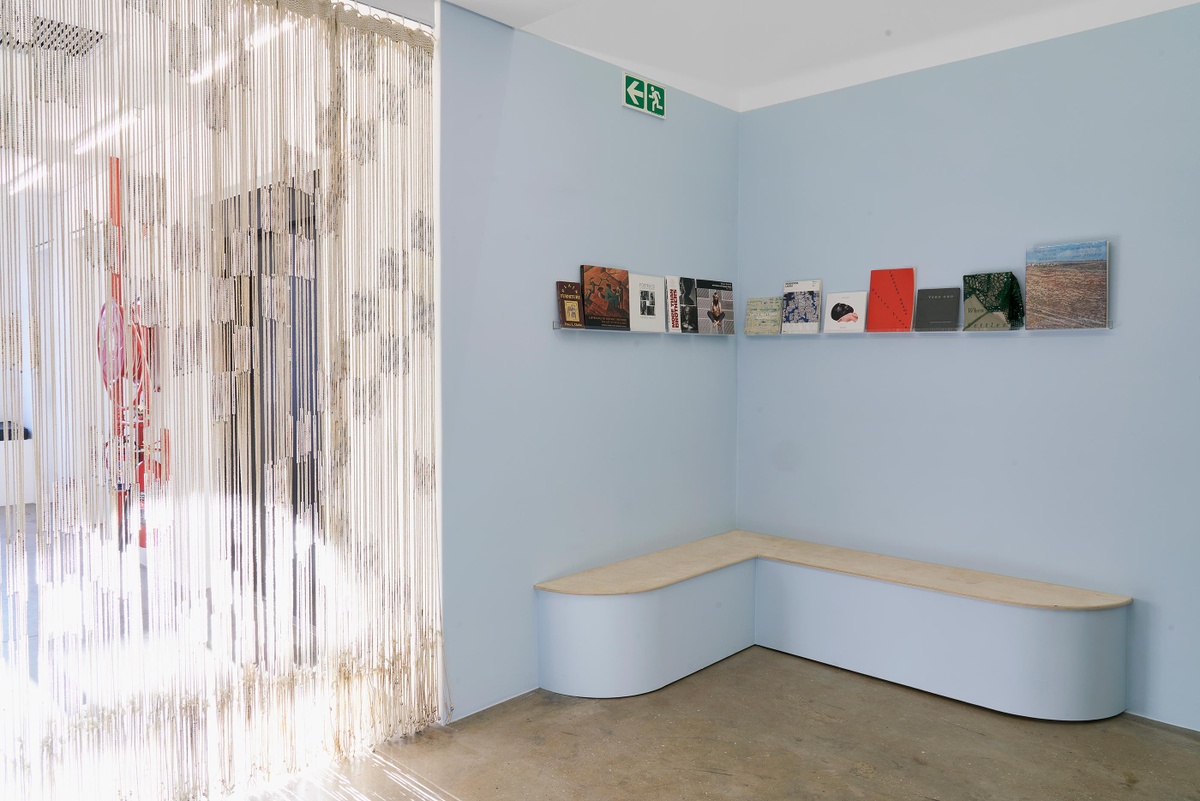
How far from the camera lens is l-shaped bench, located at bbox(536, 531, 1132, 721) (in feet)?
10.8

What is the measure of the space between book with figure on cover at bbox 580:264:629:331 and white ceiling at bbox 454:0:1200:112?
43.2 inches

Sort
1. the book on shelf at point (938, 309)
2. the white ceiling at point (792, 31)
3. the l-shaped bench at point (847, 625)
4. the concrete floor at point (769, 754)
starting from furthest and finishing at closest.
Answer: the book on shelf at point (938, 309)
the white ceiling at point (792, 31)
the l-shaped bench at point (847, 625)
the concrete floor at point (769, 754)

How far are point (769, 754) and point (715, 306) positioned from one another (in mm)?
2347

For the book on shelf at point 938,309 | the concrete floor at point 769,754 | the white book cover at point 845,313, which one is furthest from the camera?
the white book cover at point 845,313

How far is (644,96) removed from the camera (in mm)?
4078

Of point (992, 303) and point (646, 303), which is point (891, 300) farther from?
point (646, 303)

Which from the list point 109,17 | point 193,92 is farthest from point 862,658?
point 109,17

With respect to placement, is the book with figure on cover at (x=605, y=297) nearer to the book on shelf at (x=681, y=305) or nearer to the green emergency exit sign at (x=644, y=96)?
the book on shelf at (x=681, y=305)

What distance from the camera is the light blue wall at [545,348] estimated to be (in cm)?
333

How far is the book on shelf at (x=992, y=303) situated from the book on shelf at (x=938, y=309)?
41 millimetres

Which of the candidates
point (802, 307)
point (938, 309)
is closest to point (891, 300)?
point (938, 309)

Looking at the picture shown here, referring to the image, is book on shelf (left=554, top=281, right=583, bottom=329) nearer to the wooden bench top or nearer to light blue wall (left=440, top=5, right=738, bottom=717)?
light blue wall (left=440, top=5, right=738, bottom=717)

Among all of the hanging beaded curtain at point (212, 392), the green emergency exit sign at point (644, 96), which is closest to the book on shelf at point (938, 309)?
the green emergency exit sign at point (644, 96)

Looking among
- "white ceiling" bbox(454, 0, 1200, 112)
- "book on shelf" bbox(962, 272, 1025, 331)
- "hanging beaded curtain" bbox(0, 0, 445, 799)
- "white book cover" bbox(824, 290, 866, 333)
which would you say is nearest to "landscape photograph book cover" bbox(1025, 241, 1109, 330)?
"book on shelf" bbox(962, 272, 1025, 331)
